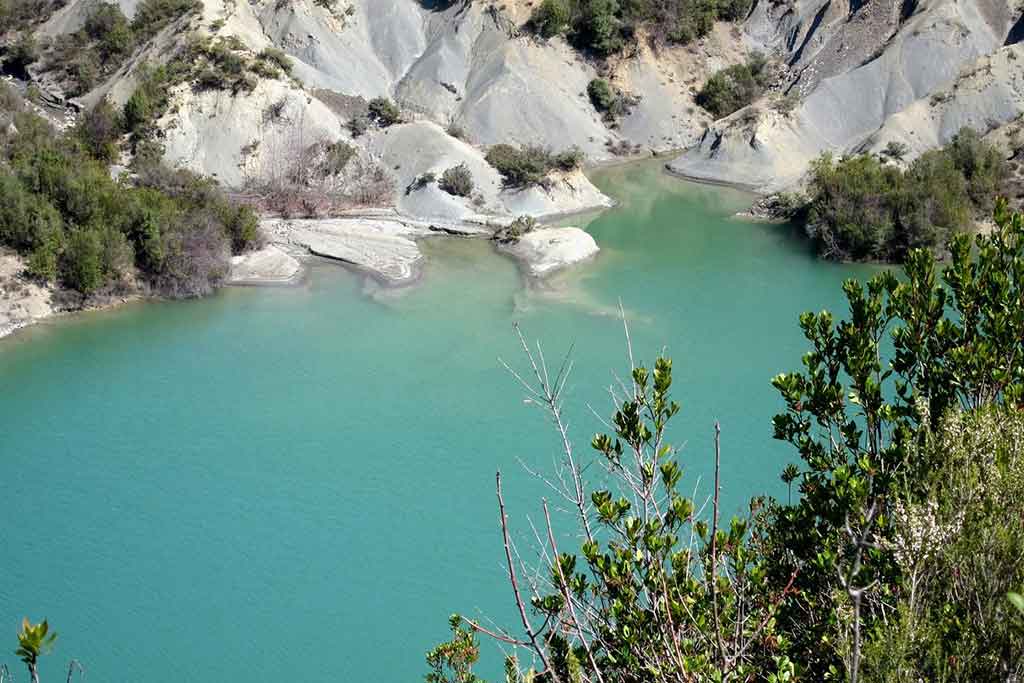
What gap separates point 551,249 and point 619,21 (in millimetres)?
21447

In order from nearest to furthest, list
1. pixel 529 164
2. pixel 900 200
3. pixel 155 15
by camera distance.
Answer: pixel 900 200 → pixel 529 164 → pixel 155 15

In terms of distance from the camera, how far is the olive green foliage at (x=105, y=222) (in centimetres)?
2950

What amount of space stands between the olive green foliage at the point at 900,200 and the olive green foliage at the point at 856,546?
83.5 feet

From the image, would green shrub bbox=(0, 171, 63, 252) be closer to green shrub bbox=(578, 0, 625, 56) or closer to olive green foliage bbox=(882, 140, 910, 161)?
green shrub bbox=(578, 0, 625, 56)

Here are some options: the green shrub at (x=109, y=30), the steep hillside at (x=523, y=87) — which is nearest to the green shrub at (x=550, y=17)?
the steep hillside at (x=523, y=87)

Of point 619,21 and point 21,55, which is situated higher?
point 619,21

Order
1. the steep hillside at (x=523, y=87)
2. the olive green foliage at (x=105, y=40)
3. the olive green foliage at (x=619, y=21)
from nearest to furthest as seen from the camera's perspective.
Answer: the steep hillside at (x=523, y=87) < the olive green foliage at (x=105, y=40) < the olive green foliage at (x=619, y=21)

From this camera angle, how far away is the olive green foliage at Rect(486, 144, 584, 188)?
3972 centimetres

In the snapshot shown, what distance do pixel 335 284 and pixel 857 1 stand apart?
115ft

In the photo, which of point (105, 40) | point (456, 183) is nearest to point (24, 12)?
point (105, 40)

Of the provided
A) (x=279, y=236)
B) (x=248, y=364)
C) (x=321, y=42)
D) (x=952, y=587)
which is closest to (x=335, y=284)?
(x=279, y=236)

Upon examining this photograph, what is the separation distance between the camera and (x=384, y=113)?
42.1 meters

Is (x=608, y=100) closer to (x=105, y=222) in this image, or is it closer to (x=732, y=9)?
(x=732, y=9)

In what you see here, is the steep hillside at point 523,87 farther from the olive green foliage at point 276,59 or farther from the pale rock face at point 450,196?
the olive green foliage at point 276,59
